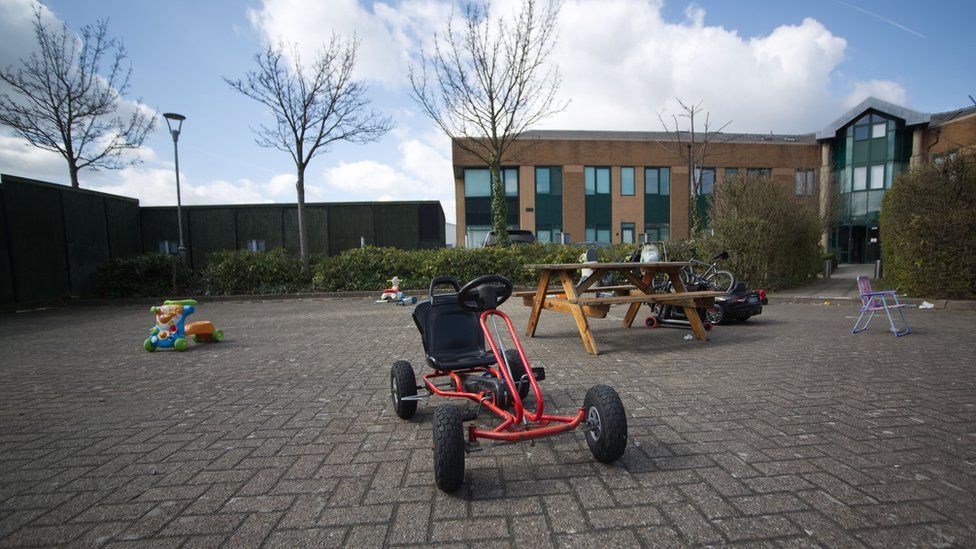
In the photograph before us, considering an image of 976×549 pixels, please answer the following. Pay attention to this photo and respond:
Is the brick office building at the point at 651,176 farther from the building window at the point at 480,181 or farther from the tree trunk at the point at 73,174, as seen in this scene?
the tree trunk at the point at 73,174

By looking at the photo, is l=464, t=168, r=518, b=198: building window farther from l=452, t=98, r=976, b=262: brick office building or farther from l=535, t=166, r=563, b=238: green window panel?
l=535, t=166, r=563, b=238: green window panel

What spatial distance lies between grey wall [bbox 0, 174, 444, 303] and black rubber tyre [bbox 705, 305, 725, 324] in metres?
14.4

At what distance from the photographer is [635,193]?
31453 mm

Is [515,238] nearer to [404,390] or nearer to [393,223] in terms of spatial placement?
[393,223]

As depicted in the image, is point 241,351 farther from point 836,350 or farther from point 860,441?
point 836,350

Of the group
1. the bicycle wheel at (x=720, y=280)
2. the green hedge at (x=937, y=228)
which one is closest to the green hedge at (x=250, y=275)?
the bicycle wheel at (x=720, y=280)

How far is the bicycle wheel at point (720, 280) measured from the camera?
804cm

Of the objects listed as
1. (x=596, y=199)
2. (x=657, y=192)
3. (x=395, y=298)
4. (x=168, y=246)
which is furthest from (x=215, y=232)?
(x=657, y=192)

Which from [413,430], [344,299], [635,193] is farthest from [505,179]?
[413,430]

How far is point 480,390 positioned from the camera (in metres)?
3.28

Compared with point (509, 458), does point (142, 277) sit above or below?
above

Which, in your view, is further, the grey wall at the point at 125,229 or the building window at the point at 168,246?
the building window at the point at 168,246

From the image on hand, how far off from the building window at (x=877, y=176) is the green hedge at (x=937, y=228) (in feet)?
84.7

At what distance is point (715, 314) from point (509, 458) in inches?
238
